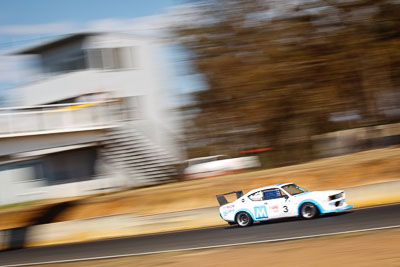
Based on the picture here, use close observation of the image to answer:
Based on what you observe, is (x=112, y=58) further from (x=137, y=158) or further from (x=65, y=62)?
(x=137, y=158)

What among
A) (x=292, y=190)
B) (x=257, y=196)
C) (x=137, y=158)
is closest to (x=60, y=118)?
(x=137, y=158)

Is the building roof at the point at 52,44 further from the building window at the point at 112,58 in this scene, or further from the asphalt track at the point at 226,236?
the asphalt track at the point at 226,236

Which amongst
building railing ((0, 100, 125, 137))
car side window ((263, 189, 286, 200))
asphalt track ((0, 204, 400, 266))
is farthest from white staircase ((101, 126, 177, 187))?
car side window ((263, 189, 286, 200))

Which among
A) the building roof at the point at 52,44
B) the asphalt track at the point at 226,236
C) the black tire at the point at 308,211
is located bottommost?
the asphalt track at the point at 226,236

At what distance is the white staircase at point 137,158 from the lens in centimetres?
3017

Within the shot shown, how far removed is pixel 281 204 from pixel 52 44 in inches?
1063

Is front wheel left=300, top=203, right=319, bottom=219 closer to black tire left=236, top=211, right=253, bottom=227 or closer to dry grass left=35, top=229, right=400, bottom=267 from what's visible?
black tire left=236, top=211, right=253, bottom=227

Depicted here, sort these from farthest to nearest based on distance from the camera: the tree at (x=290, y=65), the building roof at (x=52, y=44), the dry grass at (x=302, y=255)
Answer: the building roof at (x=52, y=44) → the tree at (x=290, y=65) → the dry grass at (x=302, y=255)

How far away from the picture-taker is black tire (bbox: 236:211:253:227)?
1538 cm

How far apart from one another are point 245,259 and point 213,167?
19.8m

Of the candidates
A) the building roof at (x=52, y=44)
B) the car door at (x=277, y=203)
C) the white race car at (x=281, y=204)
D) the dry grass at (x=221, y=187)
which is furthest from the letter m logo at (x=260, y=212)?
the building roof at (x=52, y=44)

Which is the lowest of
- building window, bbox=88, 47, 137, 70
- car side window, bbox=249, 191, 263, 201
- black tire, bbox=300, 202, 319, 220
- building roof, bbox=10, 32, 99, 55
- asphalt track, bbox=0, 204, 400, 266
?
asphalt track, bbox=0, 204, 400, 266

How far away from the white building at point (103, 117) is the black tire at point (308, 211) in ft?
48.1

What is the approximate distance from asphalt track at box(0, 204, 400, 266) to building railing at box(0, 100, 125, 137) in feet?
22.6
